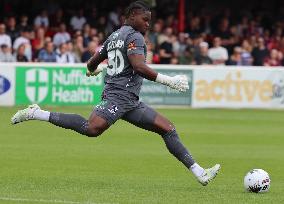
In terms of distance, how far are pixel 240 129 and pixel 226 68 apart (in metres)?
5.88

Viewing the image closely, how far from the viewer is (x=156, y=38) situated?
28078 millimetres

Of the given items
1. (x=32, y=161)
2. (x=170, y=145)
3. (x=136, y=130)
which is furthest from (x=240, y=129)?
(x=170, y=145)

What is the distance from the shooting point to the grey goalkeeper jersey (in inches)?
392

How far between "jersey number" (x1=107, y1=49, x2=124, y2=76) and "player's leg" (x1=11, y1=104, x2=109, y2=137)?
52cm

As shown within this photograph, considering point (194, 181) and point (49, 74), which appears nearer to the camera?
point (194, 181)

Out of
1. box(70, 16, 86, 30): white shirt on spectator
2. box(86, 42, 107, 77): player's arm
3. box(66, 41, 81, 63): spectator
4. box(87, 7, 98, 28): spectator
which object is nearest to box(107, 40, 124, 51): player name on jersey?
box(86, 42, 107, 77): player's arm

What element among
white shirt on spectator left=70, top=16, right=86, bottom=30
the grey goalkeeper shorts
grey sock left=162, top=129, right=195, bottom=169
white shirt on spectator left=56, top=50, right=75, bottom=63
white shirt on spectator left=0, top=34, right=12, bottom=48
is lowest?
white shirt on spectator left=56, top=50, right=75, bottom=63

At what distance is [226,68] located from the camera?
81.3ft

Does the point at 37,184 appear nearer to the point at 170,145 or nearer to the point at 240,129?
the point at 170,145

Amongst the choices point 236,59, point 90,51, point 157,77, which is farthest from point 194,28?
point 157,77

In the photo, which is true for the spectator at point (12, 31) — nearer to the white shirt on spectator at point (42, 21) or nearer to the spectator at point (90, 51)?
the white shirt on spectator at point (42, 21)

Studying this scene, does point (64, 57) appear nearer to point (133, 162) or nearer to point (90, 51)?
point (90, 51)

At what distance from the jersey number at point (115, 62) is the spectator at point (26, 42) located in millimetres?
14967

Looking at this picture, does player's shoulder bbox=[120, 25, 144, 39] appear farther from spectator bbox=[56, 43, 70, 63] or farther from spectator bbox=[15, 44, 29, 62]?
spectator bbox=[56, 43, 70, 63]
